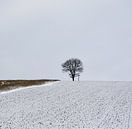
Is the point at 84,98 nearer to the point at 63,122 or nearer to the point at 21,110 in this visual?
the point at 21,110

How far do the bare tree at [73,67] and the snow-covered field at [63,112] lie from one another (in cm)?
5922

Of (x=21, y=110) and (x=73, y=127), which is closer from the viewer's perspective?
(x=73, y=127)

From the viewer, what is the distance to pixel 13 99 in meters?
36.8

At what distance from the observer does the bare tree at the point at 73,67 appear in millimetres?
100750

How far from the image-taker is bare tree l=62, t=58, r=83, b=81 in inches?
3967

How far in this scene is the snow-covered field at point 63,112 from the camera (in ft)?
81.3

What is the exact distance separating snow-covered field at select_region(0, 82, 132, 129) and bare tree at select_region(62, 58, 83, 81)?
194 ft

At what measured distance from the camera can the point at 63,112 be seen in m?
29.8

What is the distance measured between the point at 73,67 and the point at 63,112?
2825 inches

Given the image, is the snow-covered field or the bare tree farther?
the bare tree

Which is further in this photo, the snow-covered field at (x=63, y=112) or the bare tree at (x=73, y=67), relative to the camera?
the bare tree at (x=73, y=67)

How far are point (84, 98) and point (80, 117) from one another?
39.1 feet

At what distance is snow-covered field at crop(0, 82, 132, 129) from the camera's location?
81.3 feet

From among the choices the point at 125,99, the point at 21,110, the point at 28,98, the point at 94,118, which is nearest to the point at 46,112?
the point at 21,110
